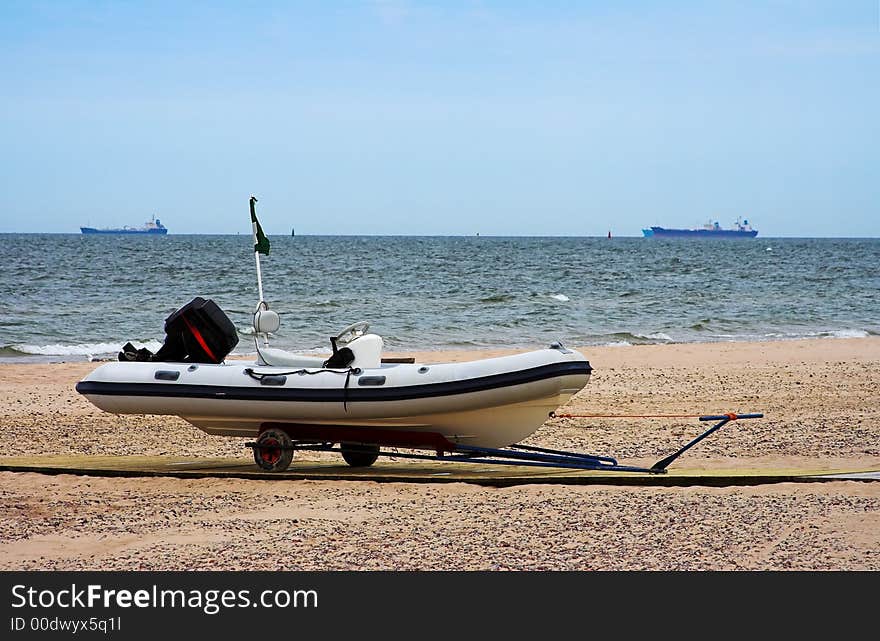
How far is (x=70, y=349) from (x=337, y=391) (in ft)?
43.1

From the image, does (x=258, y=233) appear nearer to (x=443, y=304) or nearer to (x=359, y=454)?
(x=359, y=454)

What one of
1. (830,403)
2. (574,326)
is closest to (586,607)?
(830,403)

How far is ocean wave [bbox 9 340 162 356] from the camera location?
19641mm

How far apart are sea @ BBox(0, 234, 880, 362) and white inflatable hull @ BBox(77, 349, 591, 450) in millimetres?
2038

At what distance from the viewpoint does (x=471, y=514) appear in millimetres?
7090

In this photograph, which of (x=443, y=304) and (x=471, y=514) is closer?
(x=471, y=514)

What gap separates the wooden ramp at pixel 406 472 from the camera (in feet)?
26.1

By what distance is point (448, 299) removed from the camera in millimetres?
31797

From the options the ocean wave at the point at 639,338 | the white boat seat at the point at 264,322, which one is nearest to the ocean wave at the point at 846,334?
the ocean wave at the point at 639,338

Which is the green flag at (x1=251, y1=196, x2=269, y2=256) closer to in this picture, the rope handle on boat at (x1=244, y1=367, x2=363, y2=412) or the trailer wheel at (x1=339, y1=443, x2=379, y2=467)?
the rope handle on boat at (x1=244, y1=367, x2=363, y2=412)

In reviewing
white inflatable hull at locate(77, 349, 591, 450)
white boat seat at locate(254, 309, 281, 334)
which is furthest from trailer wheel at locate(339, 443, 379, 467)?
white boat seat at locate(254, 309, 281, 334)

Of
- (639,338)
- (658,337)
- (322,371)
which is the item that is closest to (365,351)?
(322,371)

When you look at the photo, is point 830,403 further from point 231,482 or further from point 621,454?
point 231,482

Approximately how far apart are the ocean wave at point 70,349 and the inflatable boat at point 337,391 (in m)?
10.8
